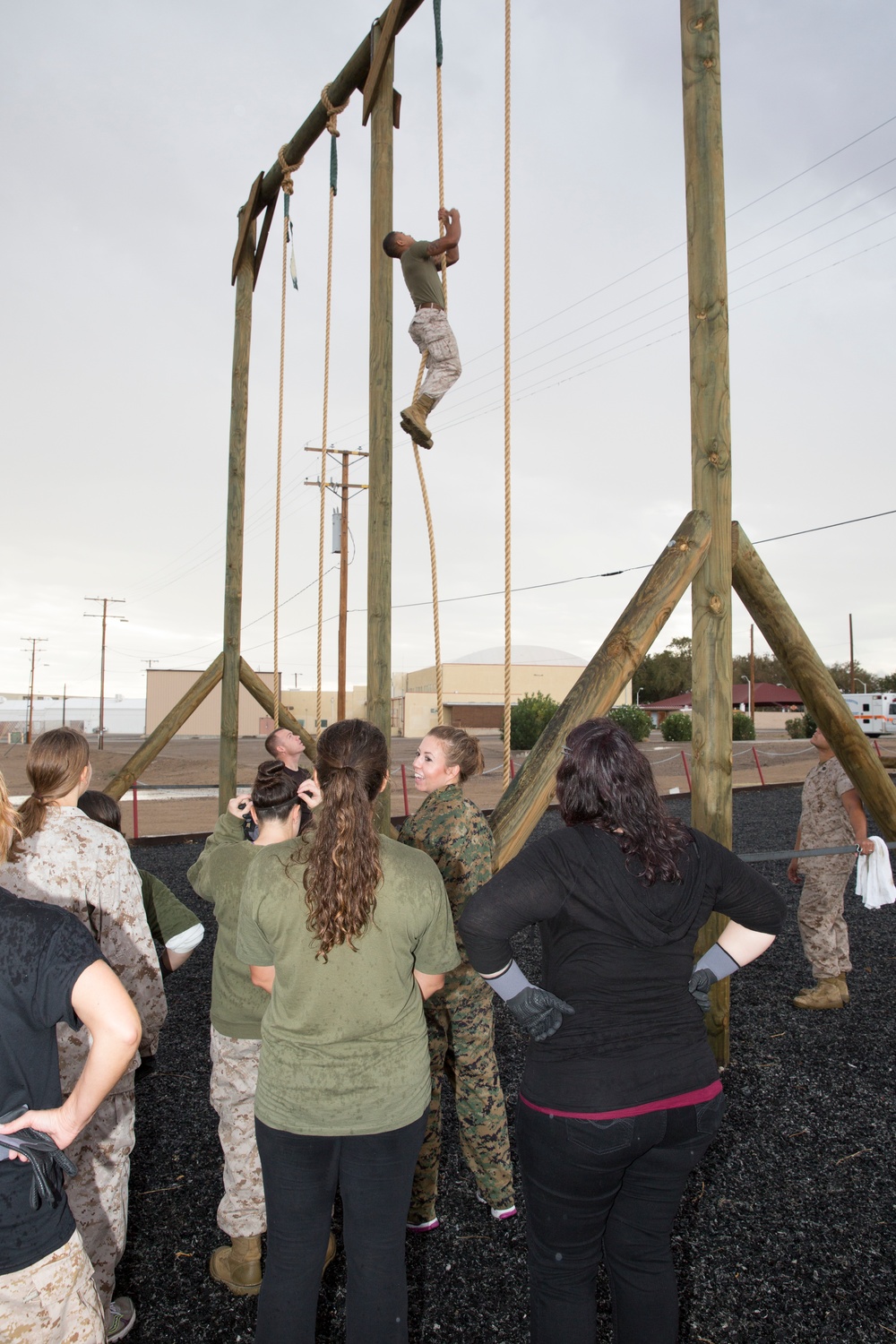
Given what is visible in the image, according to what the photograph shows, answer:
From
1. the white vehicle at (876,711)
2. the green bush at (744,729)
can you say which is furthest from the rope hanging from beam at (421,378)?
the white vehicle at (876,711)

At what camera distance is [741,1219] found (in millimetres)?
2725

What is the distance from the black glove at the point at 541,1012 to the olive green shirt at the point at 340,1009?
284 mm

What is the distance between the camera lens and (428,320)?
3.98m

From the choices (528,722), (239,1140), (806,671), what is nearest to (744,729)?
(528,722)

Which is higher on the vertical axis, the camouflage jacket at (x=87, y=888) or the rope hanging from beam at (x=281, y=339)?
the rope hanging from beam at (x=281, y=339)

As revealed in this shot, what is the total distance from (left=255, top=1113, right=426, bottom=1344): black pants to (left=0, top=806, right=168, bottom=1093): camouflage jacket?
2.32 ft

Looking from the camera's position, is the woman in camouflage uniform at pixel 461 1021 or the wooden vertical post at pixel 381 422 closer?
the woman in camouflage uniform at pixel 461 1021

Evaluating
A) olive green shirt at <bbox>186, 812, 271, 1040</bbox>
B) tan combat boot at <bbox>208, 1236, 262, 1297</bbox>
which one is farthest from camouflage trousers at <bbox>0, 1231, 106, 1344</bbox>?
tan combat boot at <bbox>208, 1236, 262, 1297</bbox>

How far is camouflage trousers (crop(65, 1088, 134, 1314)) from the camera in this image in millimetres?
2166

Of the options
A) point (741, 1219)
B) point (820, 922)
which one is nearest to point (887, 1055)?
point (820, 922)

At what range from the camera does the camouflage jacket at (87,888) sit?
2143 mm

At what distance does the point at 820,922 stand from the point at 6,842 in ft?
14.5

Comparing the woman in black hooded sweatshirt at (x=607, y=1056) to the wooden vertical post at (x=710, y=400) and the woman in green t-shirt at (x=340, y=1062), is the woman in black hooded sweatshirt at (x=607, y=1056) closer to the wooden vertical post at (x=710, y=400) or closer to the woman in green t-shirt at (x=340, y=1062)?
the woman in green t-shirt at (x=340, y=1062)

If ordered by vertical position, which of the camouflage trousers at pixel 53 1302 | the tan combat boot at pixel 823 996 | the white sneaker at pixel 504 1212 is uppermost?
the camouflage trousers at pixel 53 1302
